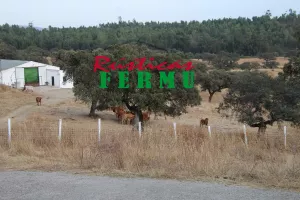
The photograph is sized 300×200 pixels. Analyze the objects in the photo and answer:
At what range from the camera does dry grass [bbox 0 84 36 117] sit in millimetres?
28909

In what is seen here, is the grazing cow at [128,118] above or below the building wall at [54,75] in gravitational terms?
below

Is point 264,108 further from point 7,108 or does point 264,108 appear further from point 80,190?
point 7,108

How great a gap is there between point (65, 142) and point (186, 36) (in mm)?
93020

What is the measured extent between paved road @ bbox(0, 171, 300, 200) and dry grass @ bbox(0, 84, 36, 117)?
2331cm

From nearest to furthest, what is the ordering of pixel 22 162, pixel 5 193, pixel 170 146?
pixel 5 193 → pixel 22 162 → pixel 170 146

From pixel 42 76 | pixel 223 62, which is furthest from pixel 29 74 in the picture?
pixel 223 62

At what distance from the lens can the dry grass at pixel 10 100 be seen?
1138 inches

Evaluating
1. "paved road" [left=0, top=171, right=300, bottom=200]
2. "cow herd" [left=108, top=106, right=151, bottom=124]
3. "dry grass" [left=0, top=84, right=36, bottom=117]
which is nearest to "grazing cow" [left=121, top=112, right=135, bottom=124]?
"cow herd" [left=108, top=106, right=151, bottom=124]

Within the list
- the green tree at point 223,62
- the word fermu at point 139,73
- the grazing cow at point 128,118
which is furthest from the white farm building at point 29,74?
the word fermu at point 139,73

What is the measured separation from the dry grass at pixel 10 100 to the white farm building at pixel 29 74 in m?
11.9

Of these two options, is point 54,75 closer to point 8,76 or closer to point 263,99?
point 8,76

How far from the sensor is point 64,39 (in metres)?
103

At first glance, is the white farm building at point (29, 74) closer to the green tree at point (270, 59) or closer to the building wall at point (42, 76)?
the building wall at point (42, 76)

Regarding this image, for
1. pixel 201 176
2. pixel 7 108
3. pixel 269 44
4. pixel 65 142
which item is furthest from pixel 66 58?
pixel 269 44
